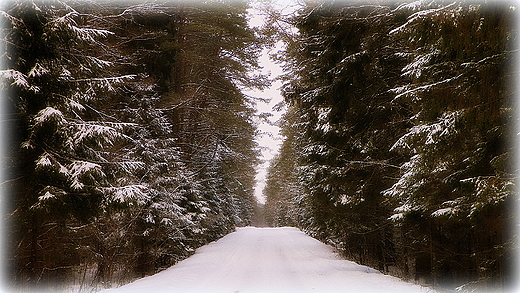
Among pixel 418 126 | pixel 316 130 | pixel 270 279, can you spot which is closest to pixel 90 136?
pixel 270 279

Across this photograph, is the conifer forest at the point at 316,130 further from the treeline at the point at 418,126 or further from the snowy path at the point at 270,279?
the snowy path at the point at 270,279

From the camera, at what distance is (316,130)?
1028 centimetres

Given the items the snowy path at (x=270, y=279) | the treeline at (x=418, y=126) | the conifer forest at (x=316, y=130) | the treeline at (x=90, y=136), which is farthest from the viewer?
the snowy path at (x=270, y=279)

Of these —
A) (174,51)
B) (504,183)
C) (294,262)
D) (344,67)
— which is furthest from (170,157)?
(504,183)

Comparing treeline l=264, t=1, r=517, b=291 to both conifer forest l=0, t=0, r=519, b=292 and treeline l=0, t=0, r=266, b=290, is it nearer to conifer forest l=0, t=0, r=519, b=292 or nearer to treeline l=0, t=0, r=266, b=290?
conifer forest l=0, t=0, r=519, b=292

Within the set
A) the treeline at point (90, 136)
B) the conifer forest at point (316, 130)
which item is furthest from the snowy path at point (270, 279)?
the treeline at point (90, 136)

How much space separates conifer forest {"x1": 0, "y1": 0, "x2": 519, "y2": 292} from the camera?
4.71 m

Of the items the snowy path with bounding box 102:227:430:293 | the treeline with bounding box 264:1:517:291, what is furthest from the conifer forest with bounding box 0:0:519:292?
the snowy path with bounding box 102:227:430:293

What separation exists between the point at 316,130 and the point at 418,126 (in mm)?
4787

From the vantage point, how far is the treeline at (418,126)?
4535 mm

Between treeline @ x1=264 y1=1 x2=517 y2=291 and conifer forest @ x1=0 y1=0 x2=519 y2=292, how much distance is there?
0.03 m

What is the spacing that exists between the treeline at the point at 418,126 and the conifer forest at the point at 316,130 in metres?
0.03

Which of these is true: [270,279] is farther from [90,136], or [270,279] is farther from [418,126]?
[90,136]

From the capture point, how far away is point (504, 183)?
168 inches
